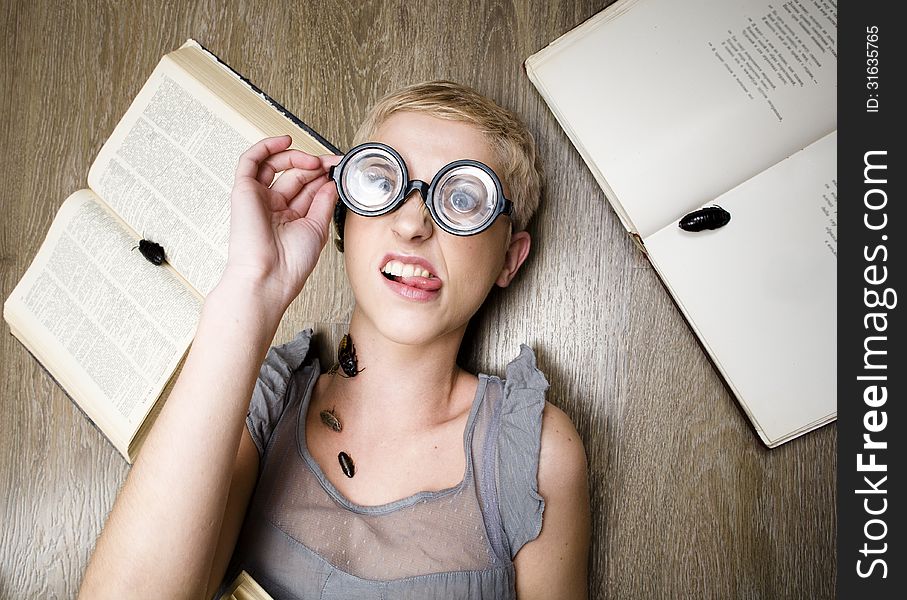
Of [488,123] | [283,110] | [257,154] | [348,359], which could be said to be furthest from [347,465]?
[283,110]

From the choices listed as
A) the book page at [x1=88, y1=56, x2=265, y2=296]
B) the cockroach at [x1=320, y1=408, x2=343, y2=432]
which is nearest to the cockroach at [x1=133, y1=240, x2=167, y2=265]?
the book page at [x1=88, y1=56, x2=265, y2=296]

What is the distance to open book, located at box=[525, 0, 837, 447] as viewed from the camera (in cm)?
148

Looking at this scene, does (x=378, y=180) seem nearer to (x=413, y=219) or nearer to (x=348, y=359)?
(x=413, y=219)

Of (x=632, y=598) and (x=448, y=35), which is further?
(x=448, y=35)

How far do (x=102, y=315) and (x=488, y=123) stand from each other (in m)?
0.98

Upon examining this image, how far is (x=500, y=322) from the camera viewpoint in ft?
5.34

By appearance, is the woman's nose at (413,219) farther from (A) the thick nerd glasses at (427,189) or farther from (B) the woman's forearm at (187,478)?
(B) the woman's forearm at (187,478)

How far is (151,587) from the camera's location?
106cm

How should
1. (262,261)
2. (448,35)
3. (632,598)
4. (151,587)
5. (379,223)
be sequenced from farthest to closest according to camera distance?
(448,35)
(632,598)
(379,223)
(262,261)
(151,587)

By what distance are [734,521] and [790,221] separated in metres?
0.68

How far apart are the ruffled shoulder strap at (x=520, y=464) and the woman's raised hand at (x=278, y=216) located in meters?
0.49

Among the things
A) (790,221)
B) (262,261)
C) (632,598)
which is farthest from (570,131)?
(632,598)

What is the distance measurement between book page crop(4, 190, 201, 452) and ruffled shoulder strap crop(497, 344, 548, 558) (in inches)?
28.6
